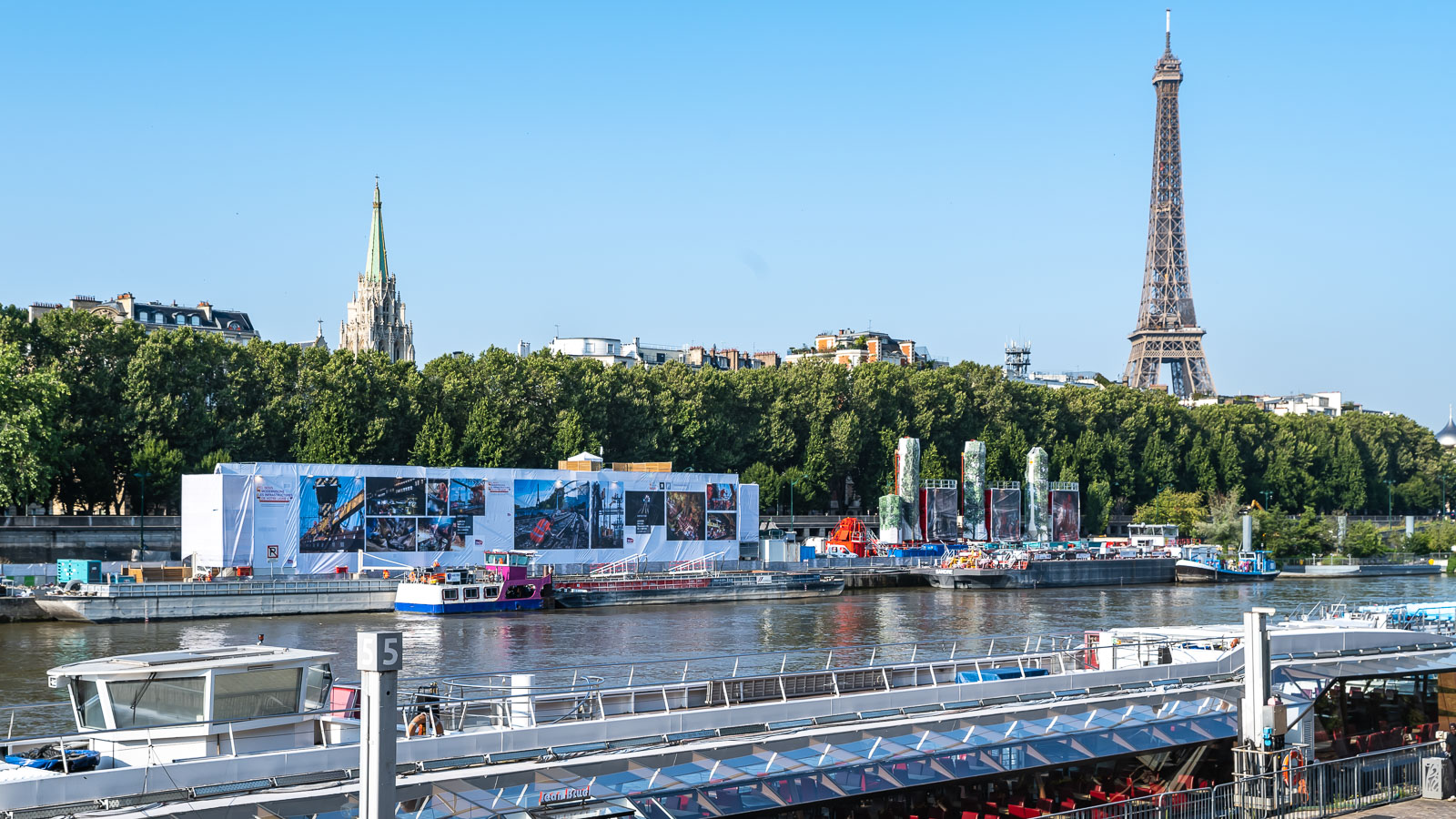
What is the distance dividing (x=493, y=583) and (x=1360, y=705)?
4192 cm

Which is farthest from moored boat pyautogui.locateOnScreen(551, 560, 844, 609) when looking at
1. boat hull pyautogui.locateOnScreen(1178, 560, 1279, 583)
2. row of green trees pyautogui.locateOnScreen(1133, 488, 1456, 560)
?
row of green trees pyautogui.locateOnScreen(1133, 488, 1456, 560)

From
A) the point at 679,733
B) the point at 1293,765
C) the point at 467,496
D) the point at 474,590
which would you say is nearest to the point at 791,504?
the point at 467,496

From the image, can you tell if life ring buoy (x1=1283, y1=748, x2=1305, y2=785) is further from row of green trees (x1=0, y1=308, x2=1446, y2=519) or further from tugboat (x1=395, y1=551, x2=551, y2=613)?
row of green trees (x1=0, y1=308, x2=1446, y2=519)

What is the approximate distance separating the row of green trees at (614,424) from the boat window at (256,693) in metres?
48.9

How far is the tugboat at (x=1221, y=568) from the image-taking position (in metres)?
94.6

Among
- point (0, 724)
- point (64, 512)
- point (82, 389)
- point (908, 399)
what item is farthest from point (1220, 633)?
point (908, 399)

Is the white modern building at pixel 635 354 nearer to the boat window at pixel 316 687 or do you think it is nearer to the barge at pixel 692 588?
the barge at pixel 692 588

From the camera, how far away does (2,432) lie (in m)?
61.6

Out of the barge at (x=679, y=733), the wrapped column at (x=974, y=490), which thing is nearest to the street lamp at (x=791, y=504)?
the wrapped column at (x=974, y=490)

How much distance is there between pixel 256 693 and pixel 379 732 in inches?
280

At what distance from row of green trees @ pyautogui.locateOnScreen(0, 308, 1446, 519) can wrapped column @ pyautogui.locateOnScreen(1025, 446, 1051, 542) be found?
4.72 m

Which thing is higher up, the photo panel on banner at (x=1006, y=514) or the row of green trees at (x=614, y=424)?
the row of green trees at (x=614, y=424)

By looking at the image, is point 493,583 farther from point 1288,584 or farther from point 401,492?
point 1288,584

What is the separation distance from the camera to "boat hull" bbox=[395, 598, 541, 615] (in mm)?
59938
